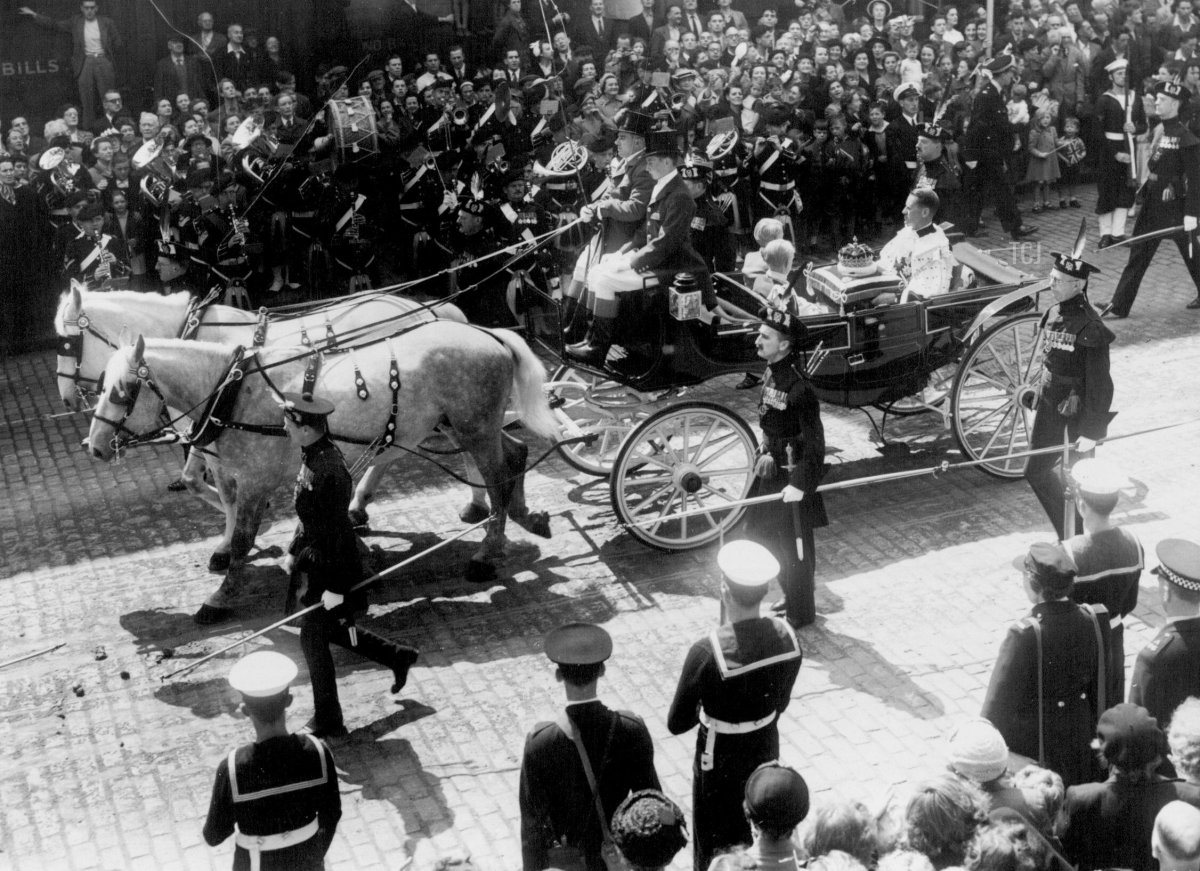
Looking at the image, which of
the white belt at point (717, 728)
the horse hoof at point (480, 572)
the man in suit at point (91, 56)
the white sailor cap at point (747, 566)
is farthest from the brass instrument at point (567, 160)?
the white belt at point (717, 728)

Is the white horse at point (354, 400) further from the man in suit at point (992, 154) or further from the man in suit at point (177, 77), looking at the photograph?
the man in suit at point (177, 77)

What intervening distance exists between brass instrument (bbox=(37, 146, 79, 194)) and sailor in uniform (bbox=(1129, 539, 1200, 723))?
11.0 meters

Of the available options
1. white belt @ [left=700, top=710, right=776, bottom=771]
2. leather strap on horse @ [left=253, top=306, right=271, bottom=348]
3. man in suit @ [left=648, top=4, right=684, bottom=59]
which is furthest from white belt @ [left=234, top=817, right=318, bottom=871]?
man in suit @ [left=648, top=4, right=684, bottom=59]

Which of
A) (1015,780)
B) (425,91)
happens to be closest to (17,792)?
(1015,780)

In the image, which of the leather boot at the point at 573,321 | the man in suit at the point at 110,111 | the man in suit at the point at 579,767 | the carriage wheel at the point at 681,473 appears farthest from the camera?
the man in suit at the point at 110,111

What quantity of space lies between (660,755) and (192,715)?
96.6 inches

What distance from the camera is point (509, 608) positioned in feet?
28.5

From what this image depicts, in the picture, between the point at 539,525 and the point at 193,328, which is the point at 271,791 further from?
the point at 193,328

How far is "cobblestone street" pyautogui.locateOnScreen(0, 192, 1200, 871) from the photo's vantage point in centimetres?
683

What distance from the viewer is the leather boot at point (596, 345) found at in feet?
30.4

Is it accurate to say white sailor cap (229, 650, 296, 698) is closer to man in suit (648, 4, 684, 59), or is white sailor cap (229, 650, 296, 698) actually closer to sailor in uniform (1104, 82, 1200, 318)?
sailor in uniform (1104, 82, 1200, 318)

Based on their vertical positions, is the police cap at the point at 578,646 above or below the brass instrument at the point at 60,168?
below

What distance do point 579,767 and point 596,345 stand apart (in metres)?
4.67

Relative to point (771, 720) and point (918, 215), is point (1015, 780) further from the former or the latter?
point (918, 215)
